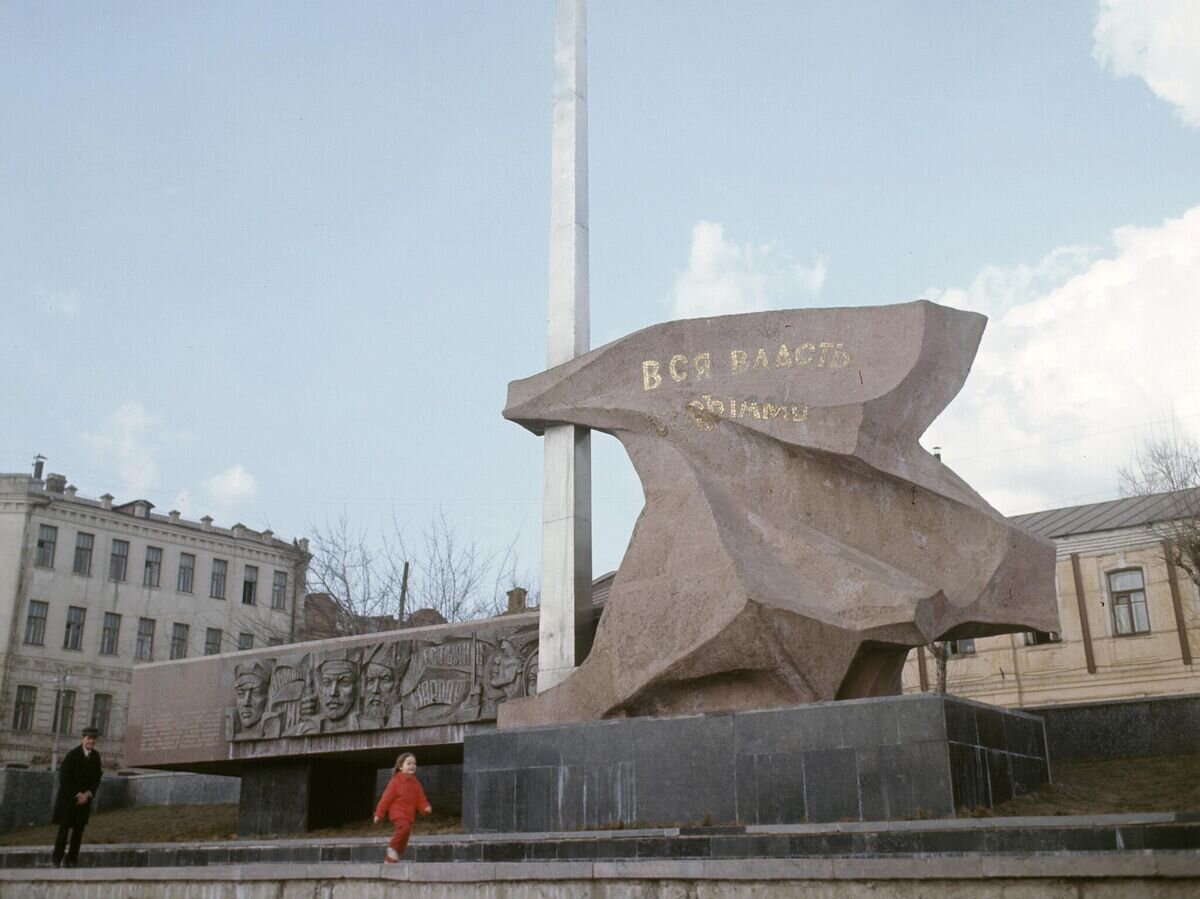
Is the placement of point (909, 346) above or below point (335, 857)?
above

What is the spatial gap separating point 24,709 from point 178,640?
622 cm

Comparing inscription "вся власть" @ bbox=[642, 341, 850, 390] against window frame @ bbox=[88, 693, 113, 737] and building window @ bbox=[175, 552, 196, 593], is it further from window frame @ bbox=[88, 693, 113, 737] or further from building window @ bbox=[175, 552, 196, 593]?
building window @ bbox=[175, 552, 196, 593]

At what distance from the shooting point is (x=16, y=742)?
134 feet

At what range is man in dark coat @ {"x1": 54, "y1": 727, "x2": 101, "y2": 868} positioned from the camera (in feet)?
40.9

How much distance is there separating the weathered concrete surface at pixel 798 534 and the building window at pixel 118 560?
36.2 metres

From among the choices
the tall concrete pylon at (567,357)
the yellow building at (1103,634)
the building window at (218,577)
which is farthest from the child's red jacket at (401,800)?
the building window at (218,577)

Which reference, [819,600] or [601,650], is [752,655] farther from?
[601,650]

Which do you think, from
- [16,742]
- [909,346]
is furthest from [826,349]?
[16,742]

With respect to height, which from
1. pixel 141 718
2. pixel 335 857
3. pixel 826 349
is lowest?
pixel 335 857

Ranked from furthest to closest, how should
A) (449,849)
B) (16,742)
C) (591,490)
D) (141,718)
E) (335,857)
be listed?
(16,742)
(141,718)
(591,490)
(335,857)
(449,849)

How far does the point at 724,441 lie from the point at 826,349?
1394mm

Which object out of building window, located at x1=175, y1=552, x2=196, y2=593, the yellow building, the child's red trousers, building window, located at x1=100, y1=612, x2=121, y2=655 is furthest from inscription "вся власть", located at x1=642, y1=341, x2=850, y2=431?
building window, located at x1=175, y1=552, x2=196, y2=593

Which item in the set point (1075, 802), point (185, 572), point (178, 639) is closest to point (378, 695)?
point (1075, 802)

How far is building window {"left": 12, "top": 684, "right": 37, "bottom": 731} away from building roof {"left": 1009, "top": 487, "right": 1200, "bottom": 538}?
106 ft
